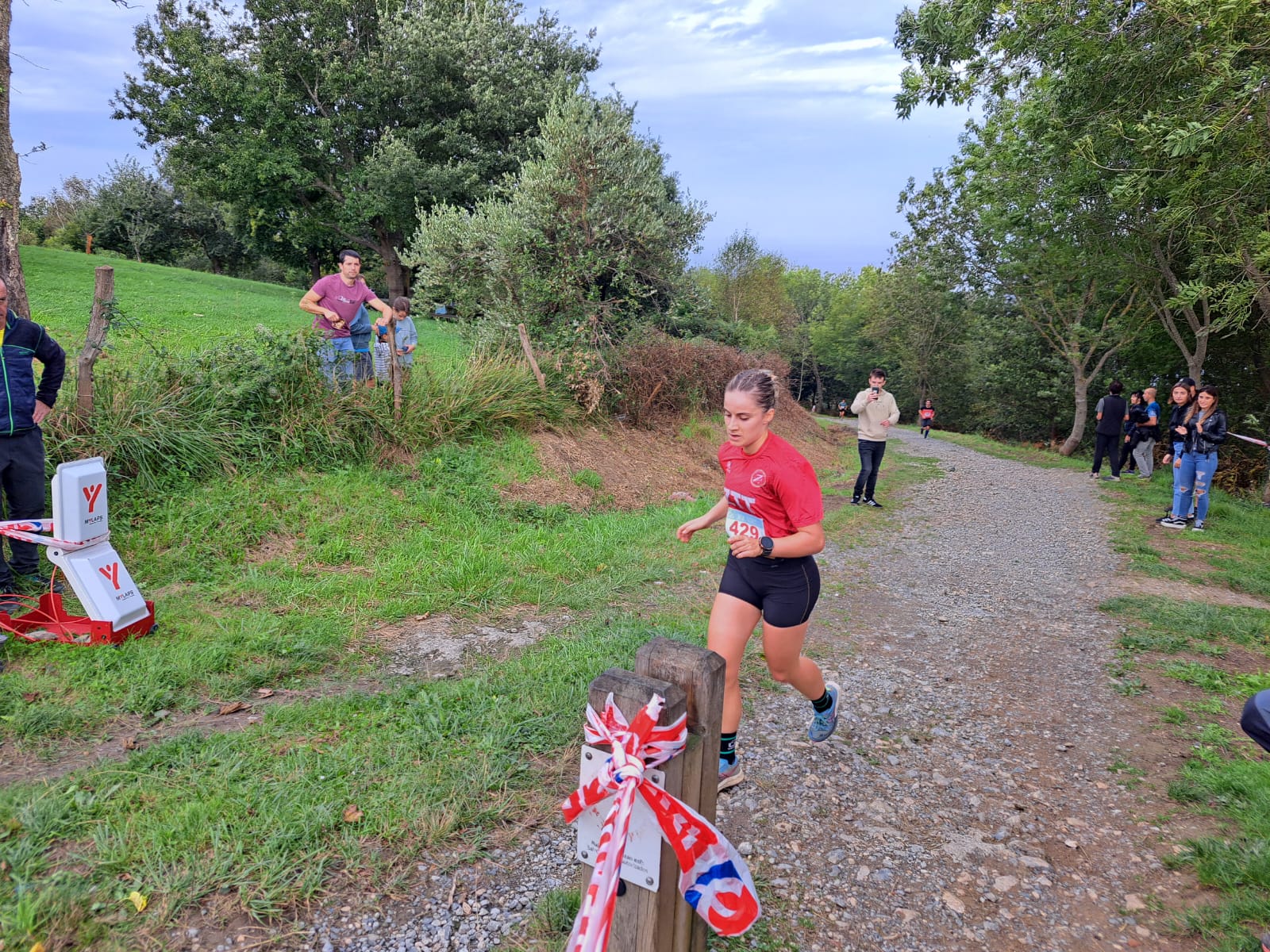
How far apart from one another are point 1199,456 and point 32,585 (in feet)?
41.9

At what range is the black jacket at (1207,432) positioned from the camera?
9086 mm

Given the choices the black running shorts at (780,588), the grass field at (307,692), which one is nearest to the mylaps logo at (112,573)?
the grass field at (307,692)

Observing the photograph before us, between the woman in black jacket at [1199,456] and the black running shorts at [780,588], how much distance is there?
8944mm

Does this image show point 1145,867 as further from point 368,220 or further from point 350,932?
point 368,220

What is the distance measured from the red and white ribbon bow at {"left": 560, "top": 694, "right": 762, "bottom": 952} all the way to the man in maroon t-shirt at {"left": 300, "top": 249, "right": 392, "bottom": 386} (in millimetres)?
6876

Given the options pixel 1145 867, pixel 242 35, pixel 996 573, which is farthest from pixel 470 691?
pixel 242 35

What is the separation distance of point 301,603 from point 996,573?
6846 millimetres

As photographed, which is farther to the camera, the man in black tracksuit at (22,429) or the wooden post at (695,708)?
the man in black tracksuit at (22,429)

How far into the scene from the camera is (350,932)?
252 centimetres

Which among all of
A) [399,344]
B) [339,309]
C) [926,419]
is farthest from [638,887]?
[926,419]

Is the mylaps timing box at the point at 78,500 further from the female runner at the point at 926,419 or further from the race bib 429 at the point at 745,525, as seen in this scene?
the female runner at the point at 926,419

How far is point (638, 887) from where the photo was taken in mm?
1978

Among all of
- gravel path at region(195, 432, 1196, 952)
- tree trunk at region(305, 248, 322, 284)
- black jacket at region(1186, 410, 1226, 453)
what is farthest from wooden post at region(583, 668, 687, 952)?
tree trunk at region(305, 248, 322, 284)

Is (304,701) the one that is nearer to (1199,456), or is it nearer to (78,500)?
(78,500)
